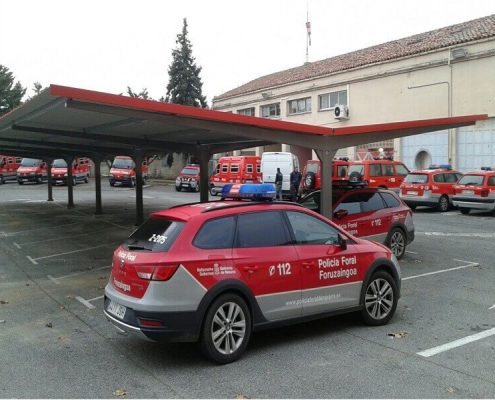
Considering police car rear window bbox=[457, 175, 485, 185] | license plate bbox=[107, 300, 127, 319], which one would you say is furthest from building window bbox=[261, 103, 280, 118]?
license plate bbox=[107, 300, 127, 319]

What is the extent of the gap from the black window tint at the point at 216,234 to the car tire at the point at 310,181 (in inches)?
733

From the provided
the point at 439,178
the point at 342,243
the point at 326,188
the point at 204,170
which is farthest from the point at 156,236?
the point at 439,178

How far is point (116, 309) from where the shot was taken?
218 inches

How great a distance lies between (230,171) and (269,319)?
24.7 metres

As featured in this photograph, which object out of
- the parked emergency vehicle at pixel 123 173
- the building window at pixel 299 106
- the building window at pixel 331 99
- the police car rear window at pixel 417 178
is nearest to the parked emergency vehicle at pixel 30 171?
the parked emergency vehicle at pixel 123 173

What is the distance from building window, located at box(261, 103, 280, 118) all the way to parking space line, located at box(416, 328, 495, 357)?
35636mm

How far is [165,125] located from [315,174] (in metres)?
14.7

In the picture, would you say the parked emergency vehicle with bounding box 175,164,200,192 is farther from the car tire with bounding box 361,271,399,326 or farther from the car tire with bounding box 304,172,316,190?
the car tire with bounding box 361,271,399,326

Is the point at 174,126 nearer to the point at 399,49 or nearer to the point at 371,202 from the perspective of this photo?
the point at 371,202

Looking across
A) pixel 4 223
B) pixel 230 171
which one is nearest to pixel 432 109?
pixel 230 171

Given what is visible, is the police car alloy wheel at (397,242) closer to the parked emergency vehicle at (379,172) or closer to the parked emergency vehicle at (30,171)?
the parked emergency vehicle at (379,172)

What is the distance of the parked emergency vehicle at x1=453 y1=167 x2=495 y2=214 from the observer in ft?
64.7

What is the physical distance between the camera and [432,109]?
28.3m

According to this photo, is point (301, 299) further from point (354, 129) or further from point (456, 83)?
point (456, 83)
